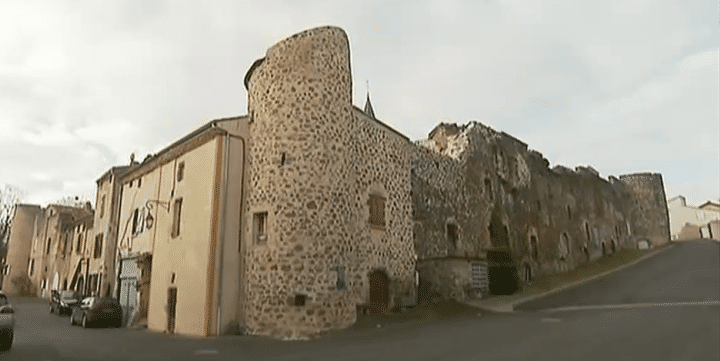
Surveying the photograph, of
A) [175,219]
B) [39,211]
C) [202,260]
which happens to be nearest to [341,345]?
[202,260]

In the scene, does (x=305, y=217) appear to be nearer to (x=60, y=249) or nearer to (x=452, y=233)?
(x=452, y=233)

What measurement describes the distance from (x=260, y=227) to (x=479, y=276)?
1307cm

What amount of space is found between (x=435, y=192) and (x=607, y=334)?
12736 mm

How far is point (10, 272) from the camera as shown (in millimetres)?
48469

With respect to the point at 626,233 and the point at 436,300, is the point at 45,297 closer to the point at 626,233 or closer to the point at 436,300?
the point at 436,300

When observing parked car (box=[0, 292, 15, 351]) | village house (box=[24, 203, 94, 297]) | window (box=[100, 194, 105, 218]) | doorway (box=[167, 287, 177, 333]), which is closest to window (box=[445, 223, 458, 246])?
doorway (box=[167, 287, 177, 333])

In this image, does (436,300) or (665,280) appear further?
(665,280)

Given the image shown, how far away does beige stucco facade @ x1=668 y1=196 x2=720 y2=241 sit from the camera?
56.6 metres

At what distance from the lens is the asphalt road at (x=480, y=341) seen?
30.0 feet

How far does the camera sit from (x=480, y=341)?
35.5 ft

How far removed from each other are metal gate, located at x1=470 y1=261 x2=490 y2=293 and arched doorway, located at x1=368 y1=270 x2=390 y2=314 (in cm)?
628

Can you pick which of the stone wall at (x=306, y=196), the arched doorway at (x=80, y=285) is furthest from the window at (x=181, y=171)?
the arched doorway at (x=80, y=285)

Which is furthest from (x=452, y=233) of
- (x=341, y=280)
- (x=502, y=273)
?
(x=341, y=280)

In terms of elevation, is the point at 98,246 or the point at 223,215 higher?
the point at 223,215
